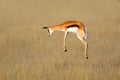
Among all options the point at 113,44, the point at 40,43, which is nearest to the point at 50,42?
the point at 40,43

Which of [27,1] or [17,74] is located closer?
[17,74]

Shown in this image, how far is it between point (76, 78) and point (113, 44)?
515cm

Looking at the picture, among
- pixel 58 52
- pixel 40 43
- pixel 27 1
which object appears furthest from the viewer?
pixel 27 1

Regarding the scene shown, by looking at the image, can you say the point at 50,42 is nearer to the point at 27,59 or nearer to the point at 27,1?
the point at 27,59

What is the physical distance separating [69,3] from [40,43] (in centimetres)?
2998

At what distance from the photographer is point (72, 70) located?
7.54 m

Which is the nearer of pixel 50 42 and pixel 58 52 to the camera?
pixel 58 52

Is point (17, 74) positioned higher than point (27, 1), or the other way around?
point (27, 1)

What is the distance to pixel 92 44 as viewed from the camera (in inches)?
460

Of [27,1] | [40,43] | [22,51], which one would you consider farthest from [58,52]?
[27,1]

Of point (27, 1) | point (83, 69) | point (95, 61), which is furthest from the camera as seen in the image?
point (27, 1)

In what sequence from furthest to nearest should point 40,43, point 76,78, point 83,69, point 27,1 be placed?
point 27,1 < point 40,43 < point 83,69 < point 76,78

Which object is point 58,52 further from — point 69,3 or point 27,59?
point 69,3

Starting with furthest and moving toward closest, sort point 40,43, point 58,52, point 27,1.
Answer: point 27,1 → point 40,43 → point 58,52
